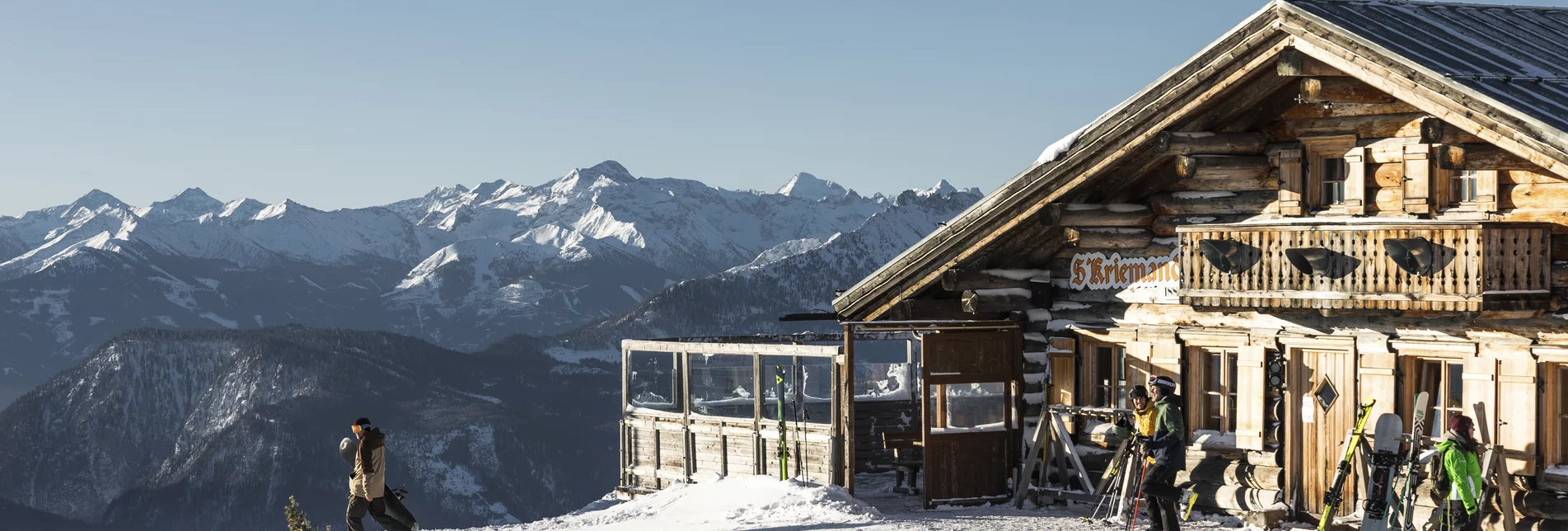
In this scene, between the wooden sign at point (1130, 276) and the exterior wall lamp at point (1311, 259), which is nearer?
the exterior wall lamp at point (1311, 259)

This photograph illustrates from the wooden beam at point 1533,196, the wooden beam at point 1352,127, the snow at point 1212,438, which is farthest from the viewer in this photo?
the snow at point 1212,438

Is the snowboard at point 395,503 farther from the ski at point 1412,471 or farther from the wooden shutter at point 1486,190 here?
the wooden shutter at point 1486,190

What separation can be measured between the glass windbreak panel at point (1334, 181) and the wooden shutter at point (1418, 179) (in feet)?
2.37

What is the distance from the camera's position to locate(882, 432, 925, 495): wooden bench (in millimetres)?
20359

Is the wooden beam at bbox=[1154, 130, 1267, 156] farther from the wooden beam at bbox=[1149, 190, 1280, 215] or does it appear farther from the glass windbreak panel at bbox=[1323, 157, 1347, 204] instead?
the glass windbreak panel at bbox=[1323, 157, 1347, 204]

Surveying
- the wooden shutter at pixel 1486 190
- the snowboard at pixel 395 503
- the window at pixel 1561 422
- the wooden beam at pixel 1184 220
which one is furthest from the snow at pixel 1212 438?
the snowboard at pixel 395 503

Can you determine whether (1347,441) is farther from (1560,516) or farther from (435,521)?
(435,521)

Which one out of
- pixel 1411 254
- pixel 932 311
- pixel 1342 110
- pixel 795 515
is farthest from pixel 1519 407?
pixel 795 515

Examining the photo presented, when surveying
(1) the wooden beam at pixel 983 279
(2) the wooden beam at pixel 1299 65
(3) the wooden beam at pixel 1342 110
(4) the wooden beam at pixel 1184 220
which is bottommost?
(1) the wooden beam at pixel 983 279

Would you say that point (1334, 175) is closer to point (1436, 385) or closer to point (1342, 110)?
point (1342, 110)

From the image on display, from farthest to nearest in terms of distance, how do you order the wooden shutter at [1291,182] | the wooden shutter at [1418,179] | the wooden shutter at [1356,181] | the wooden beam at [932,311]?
the wooden beam at [932,311], the wooden shutter at [1291,182], the wooden shutter at [1356,181], the wooden shutter at [1418,179]

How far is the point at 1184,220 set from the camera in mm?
18453

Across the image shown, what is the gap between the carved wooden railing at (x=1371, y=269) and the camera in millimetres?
15211

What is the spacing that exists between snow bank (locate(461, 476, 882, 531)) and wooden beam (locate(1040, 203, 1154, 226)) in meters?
3.79
